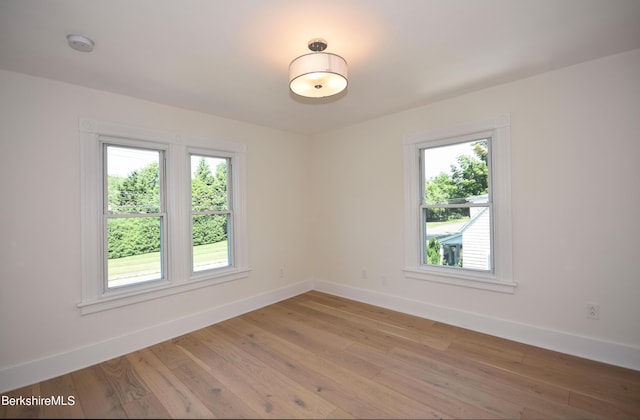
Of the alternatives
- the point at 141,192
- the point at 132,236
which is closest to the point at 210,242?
the point at 132,236

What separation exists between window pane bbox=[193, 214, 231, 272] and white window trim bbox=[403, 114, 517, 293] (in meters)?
2.33

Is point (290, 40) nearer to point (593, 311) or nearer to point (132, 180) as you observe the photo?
point (132, 180)

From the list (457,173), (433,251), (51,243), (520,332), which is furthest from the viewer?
(433,251)

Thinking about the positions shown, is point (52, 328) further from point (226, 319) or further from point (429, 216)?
point (429, 216)

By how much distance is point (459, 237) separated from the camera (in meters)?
3.25

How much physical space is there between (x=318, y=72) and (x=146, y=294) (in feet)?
8.89

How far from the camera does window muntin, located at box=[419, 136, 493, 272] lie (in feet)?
10.0

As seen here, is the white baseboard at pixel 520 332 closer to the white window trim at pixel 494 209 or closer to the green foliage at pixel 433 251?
the white window trim at pixel 494 209

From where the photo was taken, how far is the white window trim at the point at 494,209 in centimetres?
284

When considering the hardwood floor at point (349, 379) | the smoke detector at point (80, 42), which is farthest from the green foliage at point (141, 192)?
the hardwood floor at point (349, 379)

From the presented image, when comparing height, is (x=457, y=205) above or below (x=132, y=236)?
above

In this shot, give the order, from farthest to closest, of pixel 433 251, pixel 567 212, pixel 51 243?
1. pixel 433 251
2. pixel 567 212
3. pixel 51 243

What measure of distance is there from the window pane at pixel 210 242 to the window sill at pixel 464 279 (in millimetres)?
2348

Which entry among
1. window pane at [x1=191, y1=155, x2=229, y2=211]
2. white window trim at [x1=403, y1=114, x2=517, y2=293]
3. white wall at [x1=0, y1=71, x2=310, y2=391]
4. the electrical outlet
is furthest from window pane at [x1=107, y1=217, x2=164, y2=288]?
the electrical outlet
